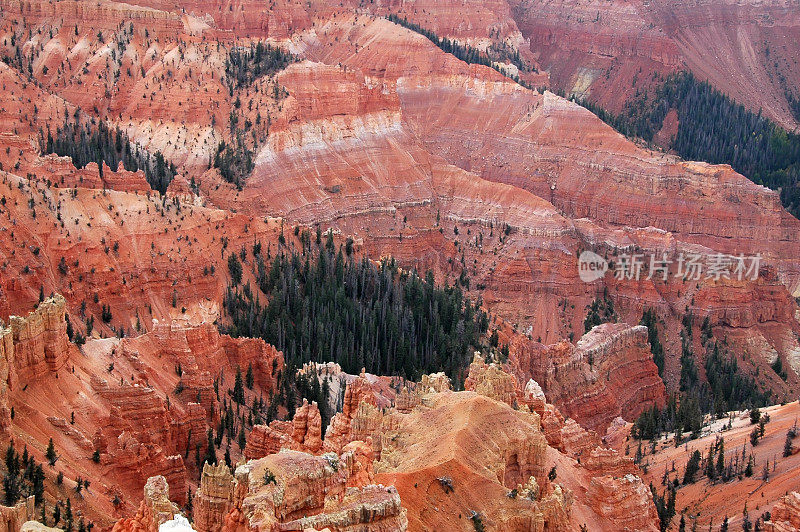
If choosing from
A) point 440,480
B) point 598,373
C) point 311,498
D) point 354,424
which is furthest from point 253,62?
point 311,498

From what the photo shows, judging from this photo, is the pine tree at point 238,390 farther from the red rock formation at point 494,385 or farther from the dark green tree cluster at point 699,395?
the dark green tree cluster at point 699,395

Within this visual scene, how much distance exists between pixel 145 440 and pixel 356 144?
106113 millimetres

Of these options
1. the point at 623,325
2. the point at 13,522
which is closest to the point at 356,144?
the point at 623,325

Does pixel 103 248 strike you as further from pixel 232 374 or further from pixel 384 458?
pixel 384 458

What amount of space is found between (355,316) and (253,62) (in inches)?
2720

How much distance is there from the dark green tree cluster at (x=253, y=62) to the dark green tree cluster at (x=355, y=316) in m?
46.5

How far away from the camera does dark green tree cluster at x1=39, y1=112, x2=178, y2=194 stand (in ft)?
458

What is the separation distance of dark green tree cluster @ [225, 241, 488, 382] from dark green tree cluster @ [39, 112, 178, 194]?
67.8ft

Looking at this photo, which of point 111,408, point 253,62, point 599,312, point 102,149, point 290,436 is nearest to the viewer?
point 290,436

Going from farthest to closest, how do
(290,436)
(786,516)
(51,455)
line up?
(290,436) < (786,516) < (51,455)

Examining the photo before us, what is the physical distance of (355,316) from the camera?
12150 cm

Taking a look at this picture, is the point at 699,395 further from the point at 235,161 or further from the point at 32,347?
the point at 32,347

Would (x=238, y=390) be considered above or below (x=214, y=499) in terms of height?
below

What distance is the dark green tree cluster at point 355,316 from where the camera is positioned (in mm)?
114500
